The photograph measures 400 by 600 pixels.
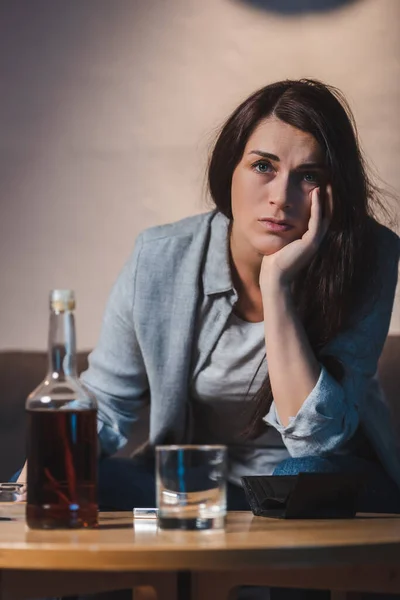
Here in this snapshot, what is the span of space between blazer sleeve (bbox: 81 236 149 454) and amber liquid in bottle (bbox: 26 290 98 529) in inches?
31.5

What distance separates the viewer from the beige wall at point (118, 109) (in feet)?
6.82

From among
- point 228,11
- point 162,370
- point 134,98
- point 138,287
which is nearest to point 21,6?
point 134,98

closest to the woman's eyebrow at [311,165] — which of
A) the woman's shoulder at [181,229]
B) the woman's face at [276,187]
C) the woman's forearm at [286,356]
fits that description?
the woman's face at [276,187]

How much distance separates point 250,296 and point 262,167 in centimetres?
26

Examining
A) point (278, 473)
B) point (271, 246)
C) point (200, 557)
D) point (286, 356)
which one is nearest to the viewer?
point (200, 557)

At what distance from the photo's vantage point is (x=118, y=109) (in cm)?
214

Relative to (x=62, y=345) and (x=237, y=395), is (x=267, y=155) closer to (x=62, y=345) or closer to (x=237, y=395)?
(x=237, y=395)

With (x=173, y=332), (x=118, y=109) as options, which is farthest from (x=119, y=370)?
(x=118, y=109)

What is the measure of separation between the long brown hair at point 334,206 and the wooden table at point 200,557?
77 centimetres

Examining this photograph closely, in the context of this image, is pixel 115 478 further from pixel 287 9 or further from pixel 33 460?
pixel 287 9

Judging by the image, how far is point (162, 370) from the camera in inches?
71.9

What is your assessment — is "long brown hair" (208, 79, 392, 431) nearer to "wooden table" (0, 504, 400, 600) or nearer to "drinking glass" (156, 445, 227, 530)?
"wooden table" (0, 504, 400, 600)

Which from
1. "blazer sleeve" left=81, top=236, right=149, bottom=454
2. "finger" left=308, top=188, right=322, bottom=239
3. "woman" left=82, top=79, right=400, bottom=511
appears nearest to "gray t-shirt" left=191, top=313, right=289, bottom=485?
"woman" left=82, top=79, right=400, bottom=511

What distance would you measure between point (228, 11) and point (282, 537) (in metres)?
1.52
